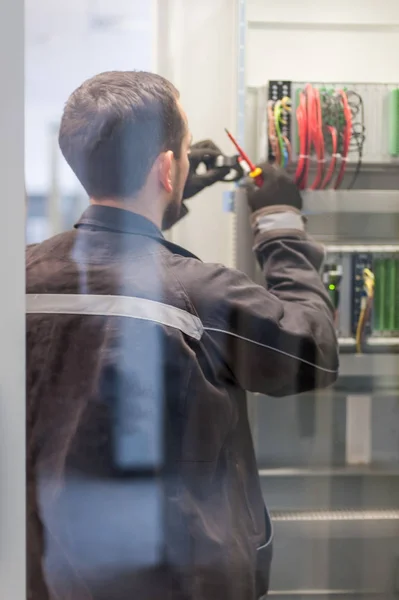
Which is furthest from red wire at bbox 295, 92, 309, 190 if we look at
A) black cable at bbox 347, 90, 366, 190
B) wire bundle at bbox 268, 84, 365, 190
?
black cable at bbox 347, 90, 366, 190

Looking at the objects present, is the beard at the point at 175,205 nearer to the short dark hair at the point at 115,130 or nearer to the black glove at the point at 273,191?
the short dark hair at the point at 115,130

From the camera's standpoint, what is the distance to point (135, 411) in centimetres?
105

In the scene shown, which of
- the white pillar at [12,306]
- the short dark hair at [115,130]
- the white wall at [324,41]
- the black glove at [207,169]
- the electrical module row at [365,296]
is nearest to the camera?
the white pillar at [12,306]

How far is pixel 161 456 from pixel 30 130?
560 mm

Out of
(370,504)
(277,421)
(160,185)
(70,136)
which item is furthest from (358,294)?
(70,136)

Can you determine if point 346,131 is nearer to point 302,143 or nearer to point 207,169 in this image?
point 302,143

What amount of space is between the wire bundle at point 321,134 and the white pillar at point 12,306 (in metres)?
0.64

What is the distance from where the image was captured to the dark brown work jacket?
3.39 feet

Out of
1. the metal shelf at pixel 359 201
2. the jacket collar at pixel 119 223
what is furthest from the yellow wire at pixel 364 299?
the jacket collar at pixel 119 223

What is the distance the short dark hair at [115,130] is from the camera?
1025 mm

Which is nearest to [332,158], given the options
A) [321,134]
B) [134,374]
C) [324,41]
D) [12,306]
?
[321,134]

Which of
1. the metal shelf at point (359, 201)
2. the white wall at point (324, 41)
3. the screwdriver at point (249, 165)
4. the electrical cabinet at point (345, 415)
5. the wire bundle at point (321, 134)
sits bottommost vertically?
the electrical cabinet at point (345, 415)

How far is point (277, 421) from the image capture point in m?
1.38

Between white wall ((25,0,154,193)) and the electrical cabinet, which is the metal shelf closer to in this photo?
the electrical cabinet
